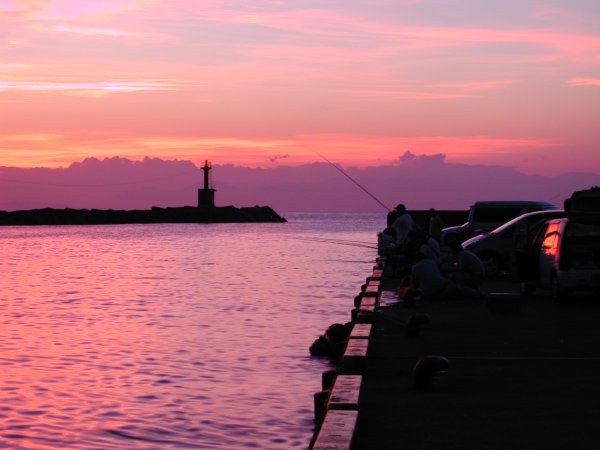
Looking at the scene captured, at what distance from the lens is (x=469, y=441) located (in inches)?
311

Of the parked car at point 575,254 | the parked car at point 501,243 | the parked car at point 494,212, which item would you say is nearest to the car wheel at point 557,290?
the parked car at point 575,254

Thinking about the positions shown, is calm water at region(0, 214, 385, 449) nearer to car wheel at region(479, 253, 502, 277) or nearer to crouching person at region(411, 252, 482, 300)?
crouching person at region(411, 252, 482, 300)

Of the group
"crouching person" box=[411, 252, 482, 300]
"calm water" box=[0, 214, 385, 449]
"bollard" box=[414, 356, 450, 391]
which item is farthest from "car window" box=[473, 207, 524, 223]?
"bollard" box=[414, 356, 450, 391]

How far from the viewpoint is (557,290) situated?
62.1 feet

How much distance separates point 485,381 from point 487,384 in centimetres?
19

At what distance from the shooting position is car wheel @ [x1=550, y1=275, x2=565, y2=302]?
61.8ft

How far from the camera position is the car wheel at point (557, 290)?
18844mm

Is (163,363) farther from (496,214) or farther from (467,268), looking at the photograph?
(496,214)

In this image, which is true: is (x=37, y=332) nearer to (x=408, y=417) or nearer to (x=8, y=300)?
(x=8, y=300)

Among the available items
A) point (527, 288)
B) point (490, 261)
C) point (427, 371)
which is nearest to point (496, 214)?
point (490, 261)

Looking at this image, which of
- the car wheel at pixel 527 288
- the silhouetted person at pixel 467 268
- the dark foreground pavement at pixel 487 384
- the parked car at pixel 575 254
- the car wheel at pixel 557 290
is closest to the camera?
the dark foreground pavement at pixel 487 384

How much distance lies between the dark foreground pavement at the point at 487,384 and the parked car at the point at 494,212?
15.5 m

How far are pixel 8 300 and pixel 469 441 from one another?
31894mm

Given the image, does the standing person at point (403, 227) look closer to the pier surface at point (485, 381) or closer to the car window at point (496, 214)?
the car window at point (496, 214)
